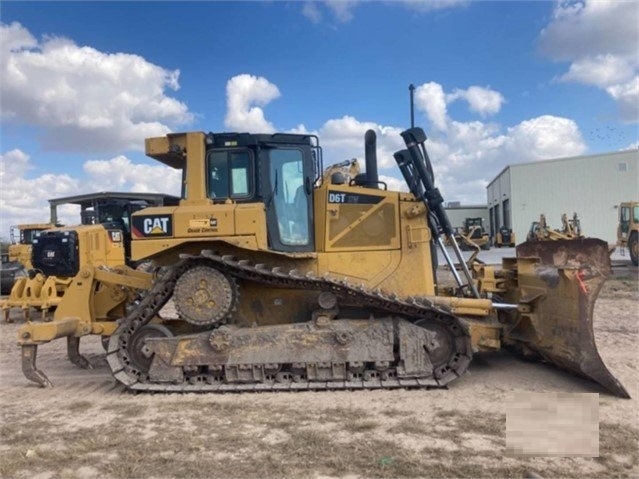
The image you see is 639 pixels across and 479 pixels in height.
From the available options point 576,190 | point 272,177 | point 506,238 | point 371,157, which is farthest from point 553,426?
point 576,190

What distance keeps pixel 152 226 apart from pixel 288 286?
70.8 inches

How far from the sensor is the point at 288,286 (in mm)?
7324

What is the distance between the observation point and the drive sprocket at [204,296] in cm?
696

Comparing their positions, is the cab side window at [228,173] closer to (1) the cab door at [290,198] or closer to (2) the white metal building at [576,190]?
(1) the cab door at [290,198]

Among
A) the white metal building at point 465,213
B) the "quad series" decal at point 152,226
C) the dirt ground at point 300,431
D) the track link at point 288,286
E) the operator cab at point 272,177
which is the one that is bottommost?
the dirt ground at point 300,431

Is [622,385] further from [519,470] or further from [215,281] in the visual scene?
[215,281]

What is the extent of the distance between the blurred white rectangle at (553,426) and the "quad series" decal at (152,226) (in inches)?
171

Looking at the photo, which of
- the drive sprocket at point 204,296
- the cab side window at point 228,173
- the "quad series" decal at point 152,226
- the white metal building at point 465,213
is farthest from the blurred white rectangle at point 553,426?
the white metal building at point 465,213

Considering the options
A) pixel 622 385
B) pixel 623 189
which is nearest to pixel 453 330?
pixel 622 385

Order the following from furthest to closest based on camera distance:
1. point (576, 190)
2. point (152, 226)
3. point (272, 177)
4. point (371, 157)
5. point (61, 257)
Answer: point (576, 190)
point (61, 257)
point (371, 157)
point (272, 177)
point (152, 226)

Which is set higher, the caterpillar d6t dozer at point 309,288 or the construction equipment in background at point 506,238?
the construction equipment in background at point 506,238

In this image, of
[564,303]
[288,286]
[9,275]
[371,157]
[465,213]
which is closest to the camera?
[564,303]

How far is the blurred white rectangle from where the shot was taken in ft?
15.5

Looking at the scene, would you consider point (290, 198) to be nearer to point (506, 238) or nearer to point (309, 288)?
point (309, 288)
